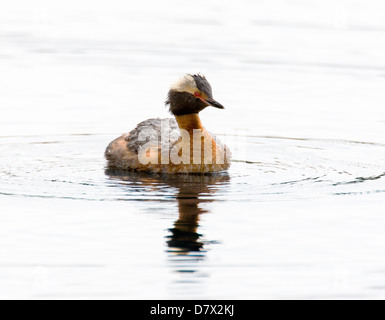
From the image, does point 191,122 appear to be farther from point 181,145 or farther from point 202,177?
point 202,177

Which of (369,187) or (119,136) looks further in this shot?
(119,136)

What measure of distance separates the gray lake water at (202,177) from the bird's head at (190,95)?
1025 millimetres

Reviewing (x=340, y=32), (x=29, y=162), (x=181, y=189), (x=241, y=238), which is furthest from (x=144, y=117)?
(x=340, y=32)

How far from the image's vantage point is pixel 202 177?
1339cm

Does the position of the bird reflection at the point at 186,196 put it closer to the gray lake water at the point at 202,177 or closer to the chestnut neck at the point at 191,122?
the gray lake water at the point at 202,177

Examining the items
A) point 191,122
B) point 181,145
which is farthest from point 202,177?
point 191,122

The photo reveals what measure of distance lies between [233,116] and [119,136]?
251 centimetres

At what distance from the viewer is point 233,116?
1720 centimetres

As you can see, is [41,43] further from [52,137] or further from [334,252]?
[334,252]

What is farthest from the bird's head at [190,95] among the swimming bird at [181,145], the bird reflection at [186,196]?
the bird reflection at [186,196]

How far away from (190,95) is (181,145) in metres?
0.70

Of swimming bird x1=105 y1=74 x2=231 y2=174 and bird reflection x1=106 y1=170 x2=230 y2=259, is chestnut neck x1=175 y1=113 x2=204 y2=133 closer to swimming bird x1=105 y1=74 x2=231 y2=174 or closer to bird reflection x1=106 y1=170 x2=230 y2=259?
swimming bird x1=105 y1=74 x2=231 y2=174

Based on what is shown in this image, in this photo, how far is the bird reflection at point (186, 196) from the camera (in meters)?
10.2

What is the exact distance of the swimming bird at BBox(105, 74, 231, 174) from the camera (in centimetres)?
1348
